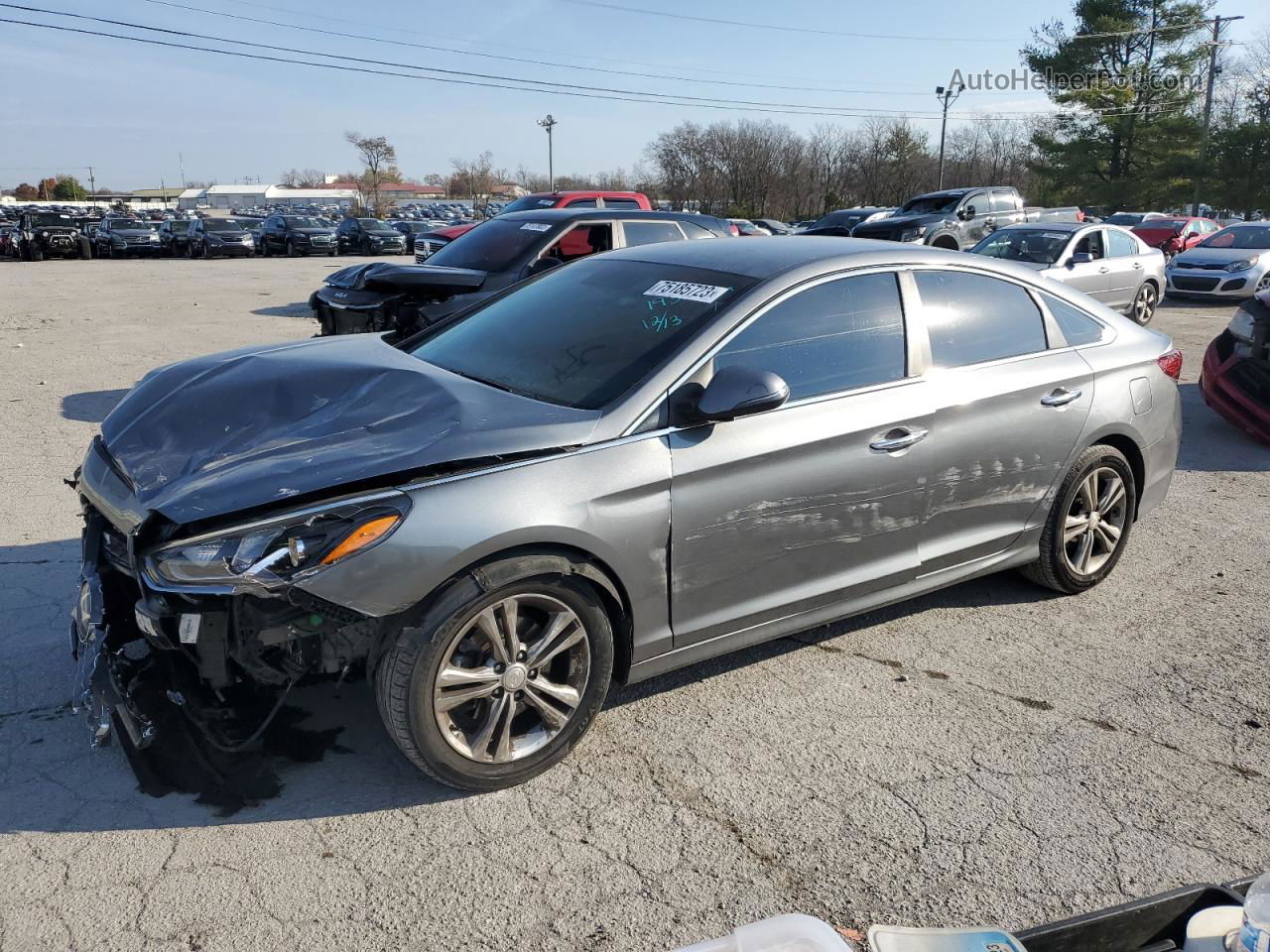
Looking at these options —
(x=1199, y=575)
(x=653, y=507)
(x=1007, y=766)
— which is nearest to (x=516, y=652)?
(x=653, y=507)

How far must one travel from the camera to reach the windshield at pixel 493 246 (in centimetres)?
895

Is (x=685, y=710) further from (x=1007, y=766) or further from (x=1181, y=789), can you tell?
(x=1181, y=789)

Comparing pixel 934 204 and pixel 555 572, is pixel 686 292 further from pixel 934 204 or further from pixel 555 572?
pixel 934 204

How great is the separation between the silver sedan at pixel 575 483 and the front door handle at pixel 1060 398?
0.04ft

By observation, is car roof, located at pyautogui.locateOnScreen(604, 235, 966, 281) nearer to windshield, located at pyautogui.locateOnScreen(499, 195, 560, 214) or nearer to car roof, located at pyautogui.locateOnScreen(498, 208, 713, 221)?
car roof, located at pyautogui.locateOnScreen(498, 208, 713, 221)

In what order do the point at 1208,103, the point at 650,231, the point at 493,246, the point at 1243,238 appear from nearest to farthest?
the point at 493,246 → the point at 650,231 → the point at 1243,238 → the point at 1208,103

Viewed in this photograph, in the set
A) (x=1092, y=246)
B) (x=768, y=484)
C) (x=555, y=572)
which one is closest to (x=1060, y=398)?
(x=768, y=484)

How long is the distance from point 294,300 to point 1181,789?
17.5m

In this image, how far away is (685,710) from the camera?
3693 millimetres

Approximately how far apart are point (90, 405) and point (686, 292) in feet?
21.9

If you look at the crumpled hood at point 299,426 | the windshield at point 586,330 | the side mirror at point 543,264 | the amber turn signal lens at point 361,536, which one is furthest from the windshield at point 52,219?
the amber turn signal lens at point 361,536

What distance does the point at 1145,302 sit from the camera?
15281 mm

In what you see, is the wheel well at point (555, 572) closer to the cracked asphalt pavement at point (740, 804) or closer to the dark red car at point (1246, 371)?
the cracked asphalt pavement at point (740, 804)

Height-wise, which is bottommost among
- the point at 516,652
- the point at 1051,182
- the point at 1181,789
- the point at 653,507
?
the point at 1181,789
